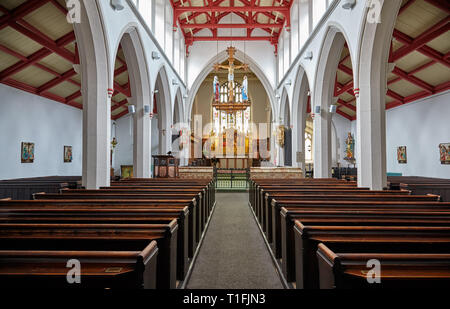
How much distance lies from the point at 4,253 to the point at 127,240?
61 centimetres

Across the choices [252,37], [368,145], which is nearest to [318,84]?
[368,145]

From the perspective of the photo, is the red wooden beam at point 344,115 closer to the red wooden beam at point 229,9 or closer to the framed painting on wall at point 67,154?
the red wooden beam at point 229,9

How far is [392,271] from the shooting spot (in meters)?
1.29

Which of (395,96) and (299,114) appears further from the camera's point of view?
(395,96)

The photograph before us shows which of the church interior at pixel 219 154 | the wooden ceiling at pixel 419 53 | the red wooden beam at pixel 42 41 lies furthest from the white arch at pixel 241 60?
the red wooden beam at pixel 42 41

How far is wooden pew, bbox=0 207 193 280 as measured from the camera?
2152 mm

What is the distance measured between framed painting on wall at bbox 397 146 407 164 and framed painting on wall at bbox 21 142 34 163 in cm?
1427

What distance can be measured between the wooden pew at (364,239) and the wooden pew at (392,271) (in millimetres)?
268

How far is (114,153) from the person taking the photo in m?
15.8

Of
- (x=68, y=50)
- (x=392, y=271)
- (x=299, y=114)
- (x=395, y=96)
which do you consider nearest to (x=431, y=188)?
(x=392, y=271)

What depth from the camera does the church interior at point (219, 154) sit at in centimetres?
165

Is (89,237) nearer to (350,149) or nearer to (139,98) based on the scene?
(139,98)

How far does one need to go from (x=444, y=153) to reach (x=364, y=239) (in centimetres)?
988

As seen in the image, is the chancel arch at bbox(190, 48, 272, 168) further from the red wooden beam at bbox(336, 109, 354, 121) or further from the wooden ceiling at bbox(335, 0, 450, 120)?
the wooden ceiling at bbox(335, 0, 450, 120)
